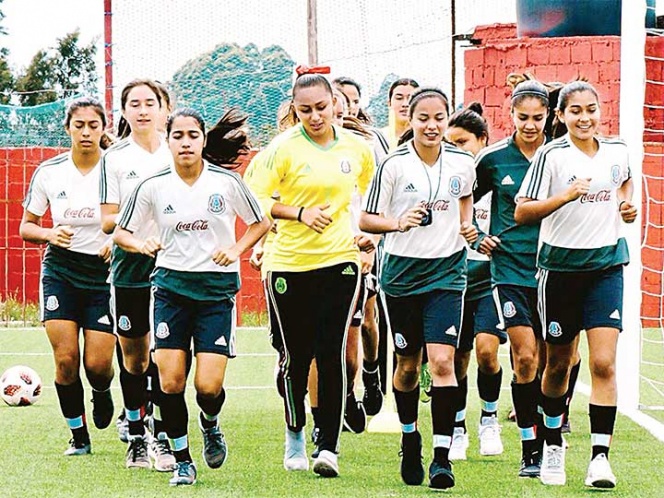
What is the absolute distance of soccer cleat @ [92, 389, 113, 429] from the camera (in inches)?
361

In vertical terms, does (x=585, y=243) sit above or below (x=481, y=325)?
above

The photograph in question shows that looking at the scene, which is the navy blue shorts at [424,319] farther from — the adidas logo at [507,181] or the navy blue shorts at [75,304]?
the navy blue shorts at [75,304]

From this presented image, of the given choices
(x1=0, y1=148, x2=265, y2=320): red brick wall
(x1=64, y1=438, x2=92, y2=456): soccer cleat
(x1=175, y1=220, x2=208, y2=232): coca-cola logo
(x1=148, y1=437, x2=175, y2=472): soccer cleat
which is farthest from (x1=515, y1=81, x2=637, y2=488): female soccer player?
(x1=0, y1=148, x2=265, y2=320): red brick wall

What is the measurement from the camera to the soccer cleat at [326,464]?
309 inches

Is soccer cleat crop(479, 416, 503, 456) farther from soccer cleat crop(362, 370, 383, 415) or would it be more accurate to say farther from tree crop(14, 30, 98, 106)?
tree crop(14, 30, 98, 106)

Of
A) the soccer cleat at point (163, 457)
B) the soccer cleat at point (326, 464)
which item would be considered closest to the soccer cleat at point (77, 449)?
the soccer cleat at point (163, 457)

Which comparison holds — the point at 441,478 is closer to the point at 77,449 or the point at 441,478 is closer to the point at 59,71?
the point at 77,449

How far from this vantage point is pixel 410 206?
306 inches

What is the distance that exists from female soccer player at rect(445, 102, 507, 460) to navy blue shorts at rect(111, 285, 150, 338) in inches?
75.0

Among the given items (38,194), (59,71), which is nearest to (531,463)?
(38,194)

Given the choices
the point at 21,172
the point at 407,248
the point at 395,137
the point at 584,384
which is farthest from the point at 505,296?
the point at 21,172

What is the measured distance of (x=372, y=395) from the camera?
10.6 m

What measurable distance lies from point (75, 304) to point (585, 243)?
3021mm

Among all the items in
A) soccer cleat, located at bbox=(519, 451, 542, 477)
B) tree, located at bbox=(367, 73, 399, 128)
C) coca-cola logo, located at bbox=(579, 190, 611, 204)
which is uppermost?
tree, located at bbox=(367, 73, 399, 128)
